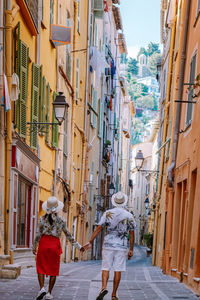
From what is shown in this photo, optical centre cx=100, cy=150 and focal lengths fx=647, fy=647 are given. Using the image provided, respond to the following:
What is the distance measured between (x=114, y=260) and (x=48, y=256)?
90cm

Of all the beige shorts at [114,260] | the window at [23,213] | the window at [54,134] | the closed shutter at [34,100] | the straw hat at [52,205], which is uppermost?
the closed shutter at [34,100]

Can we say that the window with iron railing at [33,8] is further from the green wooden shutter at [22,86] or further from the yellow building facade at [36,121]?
the green wooden shutter at [22,86]

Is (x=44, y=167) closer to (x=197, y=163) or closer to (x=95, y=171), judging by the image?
(x=197, y=163)

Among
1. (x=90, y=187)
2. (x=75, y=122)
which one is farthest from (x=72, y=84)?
(x=90, y=187)

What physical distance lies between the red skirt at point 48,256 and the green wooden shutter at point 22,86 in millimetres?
4802

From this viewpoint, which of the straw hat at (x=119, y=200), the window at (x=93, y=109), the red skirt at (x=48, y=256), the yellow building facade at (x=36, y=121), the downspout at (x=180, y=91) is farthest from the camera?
the window at (x=93, y=109)

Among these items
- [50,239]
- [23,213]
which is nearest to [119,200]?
[50,239]

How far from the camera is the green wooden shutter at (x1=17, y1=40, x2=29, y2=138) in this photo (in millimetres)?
13289

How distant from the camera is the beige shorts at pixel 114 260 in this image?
8.76 metres

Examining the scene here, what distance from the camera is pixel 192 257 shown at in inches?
478

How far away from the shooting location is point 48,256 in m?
8.77

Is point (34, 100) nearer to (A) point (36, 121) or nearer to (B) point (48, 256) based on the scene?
(A) point (36, 121)

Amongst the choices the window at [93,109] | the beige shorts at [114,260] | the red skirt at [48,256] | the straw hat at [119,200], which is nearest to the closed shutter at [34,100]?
the straw hat at [119,200]

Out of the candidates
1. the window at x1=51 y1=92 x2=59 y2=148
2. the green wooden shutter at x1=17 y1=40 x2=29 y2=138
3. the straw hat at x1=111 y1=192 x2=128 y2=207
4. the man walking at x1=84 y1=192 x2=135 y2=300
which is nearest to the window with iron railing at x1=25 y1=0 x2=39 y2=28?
the green wooden shutter at x1=17 y1=40 x2=29 y2=138
